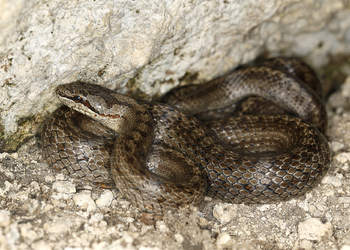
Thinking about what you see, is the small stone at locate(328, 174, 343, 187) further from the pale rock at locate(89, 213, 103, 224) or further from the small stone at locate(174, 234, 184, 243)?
the pale rock at locate(89, 213, 103, 224)

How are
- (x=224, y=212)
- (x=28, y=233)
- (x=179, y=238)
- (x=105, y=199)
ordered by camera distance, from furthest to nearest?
1. (x=224, y=212)
2. (x=105, y=199)
3. (x=179, y=238)
4. (x=28, y=233)

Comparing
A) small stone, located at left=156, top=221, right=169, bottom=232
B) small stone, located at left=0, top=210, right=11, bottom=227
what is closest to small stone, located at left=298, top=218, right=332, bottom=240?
small stone, located at left=156, top=221, right=169, bottom=232

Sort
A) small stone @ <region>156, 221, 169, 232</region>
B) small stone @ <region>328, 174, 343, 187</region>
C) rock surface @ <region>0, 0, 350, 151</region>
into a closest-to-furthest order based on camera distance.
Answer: rock surface @ <region>0, 0, 350, 151</region> → small stone @ <region>156, 221, 169, 232</region> → small stone @ <region>328, 174, 343, 187</region>

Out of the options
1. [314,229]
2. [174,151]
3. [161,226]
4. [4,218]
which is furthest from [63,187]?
[314,229]

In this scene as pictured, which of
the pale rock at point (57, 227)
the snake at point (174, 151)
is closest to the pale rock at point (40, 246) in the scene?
the pale rock at point (57, 227)

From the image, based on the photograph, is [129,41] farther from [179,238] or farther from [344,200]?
[344,200]

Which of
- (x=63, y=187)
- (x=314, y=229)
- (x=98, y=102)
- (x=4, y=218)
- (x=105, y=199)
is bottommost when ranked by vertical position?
(x=314, y=229)
